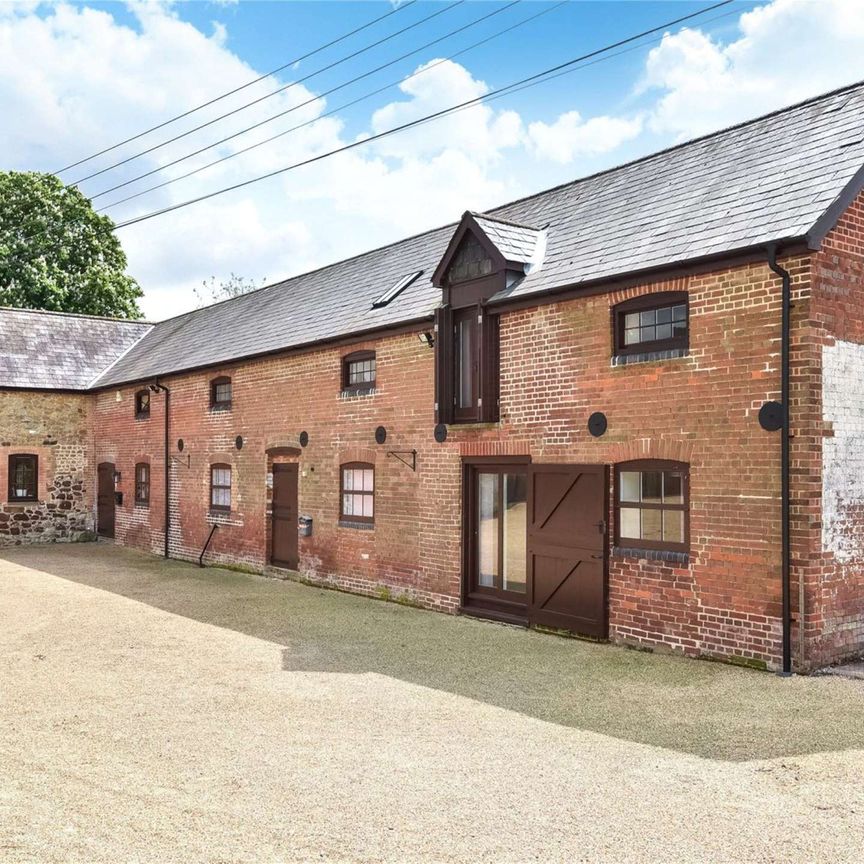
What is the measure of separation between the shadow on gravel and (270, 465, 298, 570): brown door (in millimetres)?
2035

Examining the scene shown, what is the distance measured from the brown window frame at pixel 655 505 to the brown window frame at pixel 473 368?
2267 millimetres

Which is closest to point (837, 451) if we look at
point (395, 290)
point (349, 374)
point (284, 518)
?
point (395, 290)

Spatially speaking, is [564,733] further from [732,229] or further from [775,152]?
[775,152]

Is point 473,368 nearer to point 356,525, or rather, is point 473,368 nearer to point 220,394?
point 356,525

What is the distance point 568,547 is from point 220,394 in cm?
1048

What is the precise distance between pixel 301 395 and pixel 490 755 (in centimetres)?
1044

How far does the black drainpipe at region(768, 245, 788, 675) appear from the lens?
8344 mm

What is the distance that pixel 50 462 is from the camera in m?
23.3

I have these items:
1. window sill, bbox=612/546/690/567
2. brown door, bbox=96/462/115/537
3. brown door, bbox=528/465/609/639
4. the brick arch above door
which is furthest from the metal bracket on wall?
brown door, bbox=96/462/115/537

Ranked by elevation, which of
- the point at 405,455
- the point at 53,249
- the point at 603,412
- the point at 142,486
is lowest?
the point at 142,486

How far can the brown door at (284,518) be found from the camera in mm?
16016

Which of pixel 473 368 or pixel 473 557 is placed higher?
pixel 473 368

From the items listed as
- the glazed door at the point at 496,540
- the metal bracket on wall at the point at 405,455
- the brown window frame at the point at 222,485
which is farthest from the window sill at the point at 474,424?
the brown window frame at the point at 222,485

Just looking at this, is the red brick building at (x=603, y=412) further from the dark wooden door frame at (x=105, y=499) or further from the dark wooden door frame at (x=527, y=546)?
the dark wooden door frame at (x=105, y=499)
